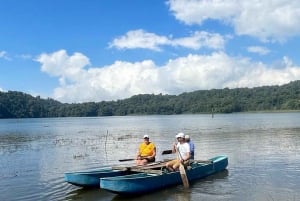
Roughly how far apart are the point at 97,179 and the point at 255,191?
6652mm

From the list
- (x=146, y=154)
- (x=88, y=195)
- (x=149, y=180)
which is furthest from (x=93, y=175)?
(x=146, y=154)

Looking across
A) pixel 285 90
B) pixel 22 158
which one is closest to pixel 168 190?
pixel 22 158

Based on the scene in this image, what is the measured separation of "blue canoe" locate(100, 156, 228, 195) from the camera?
15.1 metres

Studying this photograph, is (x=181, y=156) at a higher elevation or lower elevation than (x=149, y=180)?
higher

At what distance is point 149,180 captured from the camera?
16.3m

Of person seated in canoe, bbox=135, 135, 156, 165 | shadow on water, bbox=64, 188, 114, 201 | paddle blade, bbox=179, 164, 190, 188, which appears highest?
person seated in canoe, bbox=135, 135, 156, 165

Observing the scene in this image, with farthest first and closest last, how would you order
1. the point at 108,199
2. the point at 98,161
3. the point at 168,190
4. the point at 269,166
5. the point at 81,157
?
the point at 81,157
the point at 98,161
the point at 269,166
the point at 168,190
the point at 108,199

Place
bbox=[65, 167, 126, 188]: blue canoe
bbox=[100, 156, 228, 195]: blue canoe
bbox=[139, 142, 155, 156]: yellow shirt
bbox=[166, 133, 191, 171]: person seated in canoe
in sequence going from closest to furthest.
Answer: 1. bbox=[100, 156, 228, 195]: blue canoe
2. bbox=[65, 167, 126, 188]: blue canoe
3. bbox=[166, 133, 191, 171]: person seated in canoe
4. bbox=[139, 142, 155, 156]: yellow shirt

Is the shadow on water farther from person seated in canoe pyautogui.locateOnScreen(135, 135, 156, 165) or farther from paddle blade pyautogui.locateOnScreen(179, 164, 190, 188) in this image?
paddle blade pyautogui.locateOnScreen(179, 164, 190, 188)

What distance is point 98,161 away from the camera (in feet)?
89.7

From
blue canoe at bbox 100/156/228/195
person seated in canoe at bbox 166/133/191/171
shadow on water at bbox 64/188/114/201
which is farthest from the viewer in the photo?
person seated in canoe at bbox 166/133/191/171

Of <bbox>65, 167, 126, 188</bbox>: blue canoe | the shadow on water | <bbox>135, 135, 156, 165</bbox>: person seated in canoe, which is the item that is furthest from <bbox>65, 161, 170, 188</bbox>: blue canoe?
<bbox>135, 135, 156, 165</bbox>: person seated in canoe

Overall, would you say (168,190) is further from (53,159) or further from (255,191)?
(53,159)

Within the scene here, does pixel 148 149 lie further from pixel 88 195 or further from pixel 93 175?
pixel 88 195
